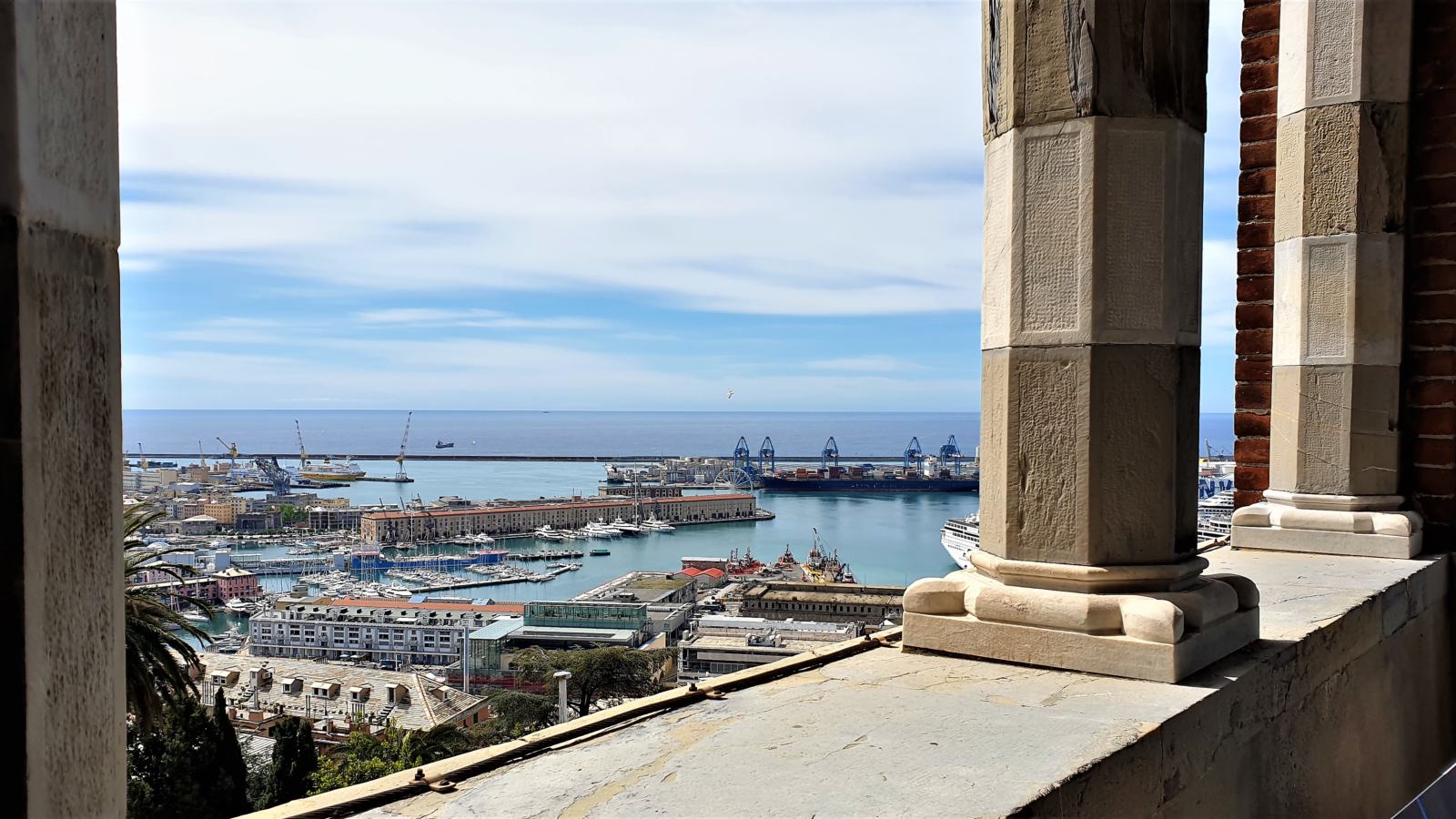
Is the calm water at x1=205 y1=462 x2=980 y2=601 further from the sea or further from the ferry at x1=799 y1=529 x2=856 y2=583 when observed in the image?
the ferry at x1=799 y1=529 x2=856 y2=583

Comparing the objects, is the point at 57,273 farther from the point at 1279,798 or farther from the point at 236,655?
the point at 236,655

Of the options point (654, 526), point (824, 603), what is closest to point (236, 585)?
point (824, 603)

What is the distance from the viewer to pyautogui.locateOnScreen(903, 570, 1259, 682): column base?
2.28 meters

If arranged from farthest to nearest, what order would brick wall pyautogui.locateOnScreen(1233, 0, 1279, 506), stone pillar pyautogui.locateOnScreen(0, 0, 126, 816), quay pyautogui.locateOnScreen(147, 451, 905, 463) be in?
quay pyautogui.locateOnScreen(147, 451, 905, 463), brick wall pyautogui.locateOnScreen(1233, 0, 1279, 506), stone pillar pyautogui.locateOnScreen(0, 0, 126, 816)

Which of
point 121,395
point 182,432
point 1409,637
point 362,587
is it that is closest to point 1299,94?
point 1409,637

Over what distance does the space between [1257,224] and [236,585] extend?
132ft

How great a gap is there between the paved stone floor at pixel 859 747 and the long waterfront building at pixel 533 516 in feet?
188

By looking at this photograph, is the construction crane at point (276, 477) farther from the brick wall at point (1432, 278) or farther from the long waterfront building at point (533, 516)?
the brick wall at point (1432, 278)

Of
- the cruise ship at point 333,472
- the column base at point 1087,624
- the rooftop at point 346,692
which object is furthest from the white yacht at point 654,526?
the column base at point 1087,624

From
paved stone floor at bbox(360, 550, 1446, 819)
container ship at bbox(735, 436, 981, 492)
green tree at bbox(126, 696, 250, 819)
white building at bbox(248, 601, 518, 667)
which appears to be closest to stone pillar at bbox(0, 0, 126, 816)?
paved stone floor at bbox(360, 550, 1446, 819)

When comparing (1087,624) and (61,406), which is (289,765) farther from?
(61,406)

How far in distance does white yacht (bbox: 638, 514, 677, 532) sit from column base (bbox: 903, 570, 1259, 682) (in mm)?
60399

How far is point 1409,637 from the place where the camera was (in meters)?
3.60

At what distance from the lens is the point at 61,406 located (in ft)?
2.69
